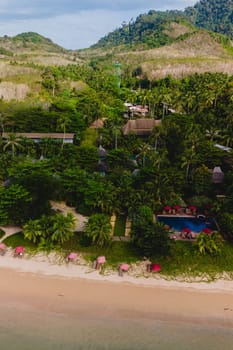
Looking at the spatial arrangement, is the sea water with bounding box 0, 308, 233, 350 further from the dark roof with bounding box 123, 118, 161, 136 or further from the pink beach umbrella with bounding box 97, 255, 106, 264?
the dark roof with bounding box 123, 118, 161, 136

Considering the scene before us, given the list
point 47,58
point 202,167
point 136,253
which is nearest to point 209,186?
point 202,167

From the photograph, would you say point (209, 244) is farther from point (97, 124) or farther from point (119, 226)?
point (97, 124)

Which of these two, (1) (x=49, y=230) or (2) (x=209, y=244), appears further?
(1) (x=49, y=230)

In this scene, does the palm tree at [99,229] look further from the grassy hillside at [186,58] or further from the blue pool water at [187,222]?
the grassy hillside at [186,58]

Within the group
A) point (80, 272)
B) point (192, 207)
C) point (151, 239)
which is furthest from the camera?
point (192, 207)

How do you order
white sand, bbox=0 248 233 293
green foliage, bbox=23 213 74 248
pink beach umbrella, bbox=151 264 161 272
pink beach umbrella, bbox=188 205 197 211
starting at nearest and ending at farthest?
white sand, bbox=0 248 233 293
pink beach umbrella, bbox=151 264 161 272
green foliage, bbox=23 213 74 248
pink beach umbrella, bbox=188 205 197 211

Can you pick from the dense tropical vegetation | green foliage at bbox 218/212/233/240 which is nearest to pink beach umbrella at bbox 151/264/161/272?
the dense tropical vegetation

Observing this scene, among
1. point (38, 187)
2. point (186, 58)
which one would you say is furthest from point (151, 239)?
point (186, 58)
